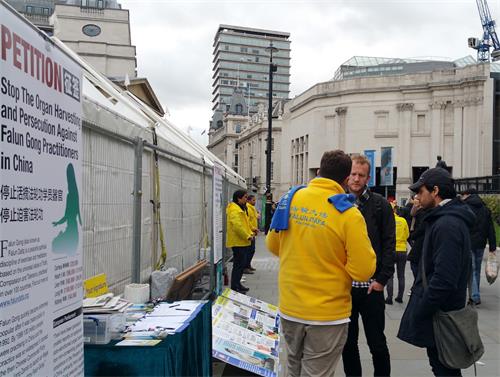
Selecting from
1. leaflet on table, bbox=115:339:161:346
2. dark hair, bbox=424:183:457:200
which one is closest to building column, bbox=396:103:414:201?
dark hair, bbox=424:183:457:200

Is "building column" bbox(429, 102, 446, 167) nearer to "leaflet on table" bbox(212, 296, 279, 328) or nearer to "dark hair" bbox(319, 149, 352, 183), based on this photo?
"leaflet on table" bbox(212, 296, 279, 328)

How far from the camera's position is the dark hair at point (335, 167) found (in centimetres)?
352

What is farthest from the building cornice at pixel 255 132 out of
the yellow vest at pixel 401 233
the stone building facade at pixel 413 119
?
the yellow vest at pixel 401 233

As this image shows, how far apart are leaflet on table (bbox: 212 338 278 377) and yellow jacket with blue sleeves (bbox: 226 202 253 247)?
4.82m

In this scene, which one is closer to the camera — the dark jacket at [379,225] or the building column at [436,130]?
the dark jacket at [379,225]

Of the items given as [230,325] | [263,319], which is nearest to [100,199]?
[230,325]

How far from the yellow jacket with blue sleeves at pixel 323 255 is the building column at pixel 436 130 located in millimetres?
58378

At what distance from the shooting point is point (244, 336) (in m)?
5.18

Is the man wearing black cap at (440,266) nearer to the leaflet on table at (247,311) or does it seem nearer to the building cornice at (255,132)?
the leaflet on table at (247,311)

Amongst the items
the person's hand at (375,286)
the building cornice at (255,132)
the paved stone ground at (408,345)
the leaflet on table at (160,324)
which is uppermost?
the building cornice at (255,132)

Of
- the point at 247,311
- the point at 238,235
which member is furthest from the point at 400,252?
the point at 247,311

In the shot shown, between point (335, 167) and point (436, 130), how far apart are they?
59.3m

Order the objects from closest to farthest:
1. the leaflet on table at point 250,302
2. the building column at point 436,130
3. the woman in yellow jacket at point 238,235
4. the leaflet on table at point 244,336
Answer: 1. the leaflet on table at point 244,336
2. the leaflet on table at point 250,302
3. the woman in yellow jacket at point 238,235
4. the building column at point 436,130

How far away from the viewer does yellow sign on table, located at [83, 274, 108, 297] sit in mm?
3758
